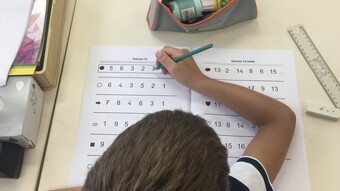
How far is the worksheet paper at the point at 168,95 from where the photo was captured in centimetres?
75

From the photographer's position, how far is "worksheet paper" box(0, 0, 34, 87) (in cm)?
77

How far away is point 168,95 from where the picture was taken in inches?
32.3

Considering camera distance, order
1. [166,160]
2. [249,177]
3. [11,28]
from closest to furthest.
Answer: [166,160]
[249,177]
[11,28]

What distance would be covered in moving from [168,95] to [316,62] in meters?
0.38

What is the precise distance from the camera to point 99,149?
0.75m

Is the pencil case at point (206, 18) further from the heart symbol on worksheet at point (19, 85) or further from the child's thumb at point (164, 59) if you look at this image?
the heart symbol on worksheet at point (19, 85)

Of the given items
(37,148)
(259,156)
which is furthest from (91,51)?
(259,156)

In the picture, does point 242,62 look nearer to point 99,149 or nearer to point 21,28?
point 99,149

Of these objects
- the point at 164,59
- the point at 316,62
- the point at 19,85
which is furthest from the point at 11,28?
the point at 316,62

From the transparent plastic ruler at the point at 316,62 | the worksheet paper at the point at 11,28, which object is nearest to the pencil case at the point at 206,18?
the transparent plastic ruler at the point at 316,62

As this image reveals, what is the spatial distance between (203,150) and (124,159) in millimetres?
114

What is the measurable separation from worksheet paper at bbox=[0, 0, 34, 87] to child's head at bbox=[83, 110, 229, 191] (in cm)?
40

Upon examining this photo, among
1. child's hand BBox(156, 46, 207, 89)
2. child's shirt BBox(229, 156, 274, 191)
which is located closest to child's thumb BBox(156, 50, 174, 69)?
child's hand BBox(156, 46, 207, 89)

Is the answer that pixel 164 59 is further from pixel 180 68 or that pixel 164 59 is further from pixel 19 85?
pixel 19 85
